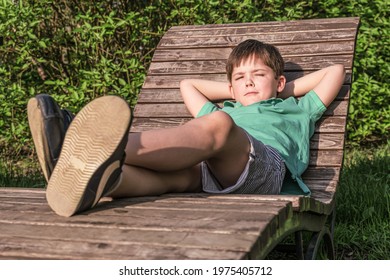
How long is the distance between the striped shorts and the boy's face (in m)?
0.56

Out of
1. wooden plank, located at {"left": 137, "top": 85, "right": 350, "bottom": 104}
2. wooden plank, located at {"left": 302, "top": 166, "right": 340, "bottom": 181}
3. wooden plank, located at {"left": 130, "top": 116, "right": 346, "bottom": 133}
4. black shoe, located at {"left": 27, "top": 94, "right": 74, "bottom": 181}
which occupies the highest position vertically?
black shoe, located at {"left": 27, "top": 94, "right": 74, "bottom": 181}

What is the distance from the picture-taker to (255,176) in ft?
9.53

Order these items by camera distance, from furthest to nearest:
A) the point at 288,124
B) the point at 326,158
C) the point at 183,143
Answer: the point at 326,158 → the point at 288,124 → the point at 183,143

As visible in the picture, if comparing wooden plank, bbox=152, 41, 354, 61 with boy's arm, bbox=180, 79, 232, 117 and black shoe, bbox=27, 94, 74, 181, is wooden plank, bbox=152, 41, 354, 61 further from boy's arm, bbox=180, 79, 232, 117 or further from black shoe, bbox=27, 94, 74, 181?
black shoe, bbox=27, 94, 74, 181

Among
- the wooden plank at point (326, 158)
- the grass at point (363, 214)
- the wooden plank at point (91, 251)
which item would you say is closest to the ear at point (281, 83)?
the wooden plank at point (326, 158)

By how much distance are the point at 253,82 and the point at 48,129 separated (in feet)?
4.76

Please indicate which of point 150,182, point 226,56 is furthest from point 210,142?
point 226,56

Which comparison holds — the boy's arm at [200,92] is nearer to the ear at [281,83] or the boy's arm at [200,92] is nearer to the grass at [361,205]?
the ear at [281,83]

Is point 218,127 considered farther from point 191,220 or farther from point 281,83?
point 281,83

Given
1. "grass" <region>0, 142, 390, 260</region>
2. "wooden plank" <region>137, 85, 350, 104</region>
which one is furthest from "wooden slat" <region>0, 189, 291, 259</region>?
"wooden plank" <region>137, 85, 350, 104</region>

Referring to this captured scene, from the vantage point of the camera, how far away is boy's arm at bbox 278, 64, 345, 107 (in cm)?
360

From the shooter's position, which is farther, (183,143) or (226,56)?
(226,56)

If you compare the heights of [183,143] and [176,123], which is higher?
[183,143]
